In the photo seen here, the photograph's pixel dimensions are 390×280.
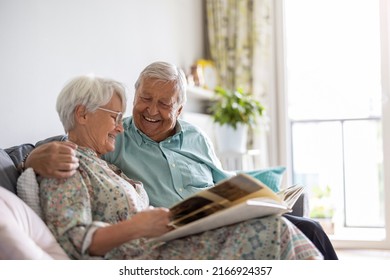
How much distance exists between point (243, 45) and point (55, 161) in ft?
10.2

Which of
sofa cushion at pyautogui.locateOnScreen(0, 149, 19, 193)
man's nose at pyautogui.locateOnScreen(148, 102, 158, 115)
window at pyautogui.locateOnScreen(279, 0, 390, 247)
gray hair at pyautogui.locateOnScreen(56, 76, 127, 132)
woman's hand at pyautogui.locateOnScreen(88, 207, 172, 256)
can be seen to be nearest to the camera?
woman's hand at pyautogui.locateOnScreen(88, 207, 172, 256)

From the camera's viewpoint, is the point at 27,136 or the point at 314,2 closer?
the point at 27,136

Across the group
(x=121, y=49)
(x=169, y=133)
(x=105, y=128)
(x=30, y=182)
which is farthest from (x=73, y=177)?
(x=121, y=49)

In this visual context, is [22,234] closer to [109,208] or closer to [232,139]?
[109,208]

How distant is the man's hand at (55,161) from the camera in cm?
145

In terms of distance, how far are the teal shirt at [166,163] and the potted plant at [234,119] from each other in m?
1.51

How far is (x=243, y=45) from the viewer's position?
4375 mm

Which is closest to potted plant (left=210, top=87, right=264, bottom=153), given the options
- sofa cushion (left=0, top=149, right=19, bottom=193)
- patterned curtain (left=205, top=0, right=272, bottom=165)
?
patterned curtain (left=205, top=0, right=272, bottom=165)

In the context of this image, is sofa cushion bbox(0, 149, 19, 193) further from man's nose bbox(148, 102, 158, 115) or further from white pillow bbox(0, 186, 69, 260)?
man's nose bbox(148, 102, 158, 115)

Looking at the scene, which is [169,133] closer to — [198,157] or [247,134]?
[198,157]

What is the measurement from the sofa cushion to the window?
9.08 ft

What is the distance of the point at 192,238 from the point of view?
150 cm

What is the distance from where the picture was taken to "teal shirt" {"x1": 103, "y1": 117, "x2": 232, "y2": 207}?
2074 millimetres

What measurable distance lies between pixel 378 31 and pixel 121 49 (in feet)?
6.46
